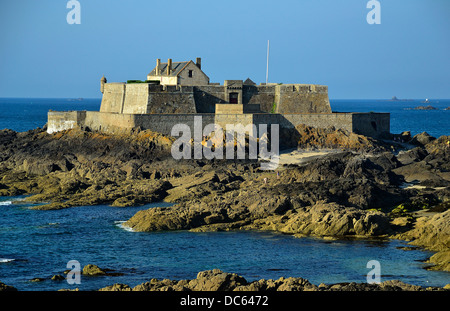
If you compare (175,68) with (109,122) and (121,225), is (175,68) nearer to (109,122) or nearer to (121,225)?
(109,122)

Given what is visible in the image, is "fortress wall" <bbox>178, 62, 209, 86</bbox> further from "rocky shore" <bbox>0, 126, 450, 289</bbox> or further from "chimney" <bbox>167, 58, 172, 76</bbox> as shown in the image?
"rocky shore" <bbox>0, 126, 450, 289</bbox>

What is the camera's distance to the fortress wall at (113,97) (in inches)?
2259

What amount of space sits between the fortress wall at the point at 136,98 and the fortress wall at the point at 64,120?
11.8 ft

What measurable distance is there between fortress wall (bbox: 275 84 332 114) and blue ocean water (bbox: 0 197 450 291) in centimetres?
2545

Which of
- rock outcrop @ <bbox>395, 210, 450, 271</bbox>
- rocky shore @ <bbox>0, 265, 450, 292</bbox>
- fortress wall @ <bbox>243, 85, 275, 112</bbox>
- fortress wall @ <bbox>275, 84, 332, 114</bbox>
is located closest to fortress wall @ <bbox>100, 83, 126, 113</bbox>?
fortress wall @ <bbox>243, 85, 275, 112</bbox>

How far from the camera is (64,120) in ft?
188

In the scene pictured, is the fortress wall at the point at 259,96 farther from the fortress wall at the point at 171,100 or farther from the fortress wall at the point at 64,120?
the fortress wall at the point at 64,120

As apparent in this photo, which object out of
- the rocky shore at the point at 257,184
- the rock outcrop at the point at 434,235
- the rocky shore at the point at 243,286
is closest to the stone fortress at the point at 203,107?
the rocky shore at the point at 257,184

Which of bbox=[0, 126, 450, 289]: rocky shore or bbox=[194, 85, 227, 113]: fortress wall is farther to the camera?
bbox=[194, 85, 227, 113]: fortress wall

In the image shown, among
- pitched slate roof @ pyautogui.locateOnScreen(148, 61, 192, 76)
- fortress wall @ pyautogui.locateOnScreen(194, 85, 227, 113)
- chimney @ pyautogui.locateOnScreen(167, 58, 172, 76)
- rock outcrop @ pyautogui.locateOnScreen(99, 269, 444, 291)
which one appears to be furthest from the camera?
chimney @ pyautogui.locateOnScreen(167, 58, 172, 76)

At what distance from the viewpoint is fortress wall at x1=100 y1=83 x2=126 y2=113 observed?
5738 cm

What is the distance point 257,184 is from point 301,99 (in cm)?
1895

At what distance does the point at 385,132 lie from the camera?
5738 centimetres
